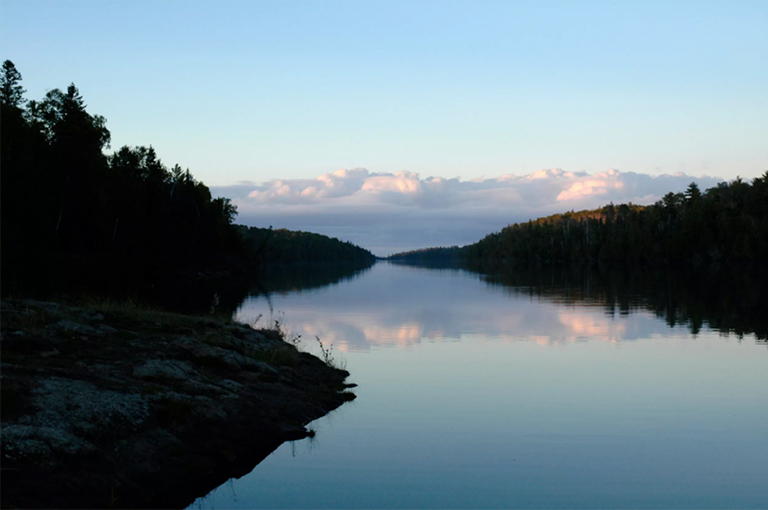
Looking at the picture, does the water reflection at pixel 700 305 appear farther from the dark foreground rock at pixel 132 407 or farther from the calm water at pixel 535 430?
the dark foreground rock at pixel 132 407

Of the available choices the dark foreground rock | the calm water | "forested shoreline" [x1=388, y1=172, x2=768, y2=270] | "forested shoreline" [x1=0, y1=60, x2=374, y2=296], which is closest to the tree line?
"forested shoreline" [x1=388, y1=172, x2=768, y2=270]

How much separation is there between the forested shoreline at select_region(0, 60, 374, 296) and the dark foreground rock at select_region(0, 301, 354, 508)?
1080cm

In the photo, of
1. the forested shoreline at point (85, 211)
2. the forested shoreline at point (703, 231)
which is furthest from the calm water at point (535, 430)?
the forested shoreline at point (703, 231)

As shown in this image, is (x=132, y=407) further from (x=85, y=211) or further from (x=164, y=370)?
(x=85, y=211)

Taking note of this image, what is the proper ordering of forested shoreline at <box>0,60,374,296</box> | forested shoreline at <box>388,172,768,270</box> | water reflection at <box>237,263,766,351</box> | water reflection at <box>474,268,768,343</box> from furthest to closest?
forested shoreline at <box>388,172,768,270</box>, forested shoreline at <box>0,60,374,296</box>, water reflection at <box>474,268,768,343</box>, water reflection at <box>237,263,766,351</box>

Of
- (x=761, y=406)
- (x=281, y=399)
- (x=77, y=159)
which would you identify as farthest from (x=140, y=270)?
(x=761, y=406)

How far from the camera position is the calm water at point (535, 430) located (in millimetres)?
12250

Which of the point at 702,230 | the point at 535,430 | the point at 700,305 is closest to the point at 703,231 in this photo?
the point at 702,230

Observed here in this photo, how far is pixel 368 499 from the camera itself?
11992 millimetres

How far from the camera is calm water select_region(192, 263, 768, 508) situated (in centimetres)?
1225

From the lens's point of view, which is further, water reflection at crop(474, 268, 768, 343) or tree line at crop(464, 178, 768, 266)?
tree line at crop(464, 178, 768, 266)

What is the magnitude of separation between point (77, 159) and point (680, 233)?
132 m

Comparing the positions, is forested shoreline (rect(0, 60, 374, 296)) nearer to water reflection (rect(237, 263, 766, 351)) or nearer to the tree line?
water reflection (rect(237, 263, 766, 351))

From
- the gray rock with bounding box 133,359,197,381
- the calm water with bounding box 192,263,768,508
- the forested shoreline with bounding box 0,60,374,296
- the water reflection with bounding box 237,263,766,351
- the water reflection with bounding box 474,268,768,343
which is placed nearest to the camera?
the calm water with bounding box 192,263,768,508
